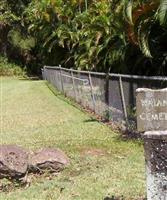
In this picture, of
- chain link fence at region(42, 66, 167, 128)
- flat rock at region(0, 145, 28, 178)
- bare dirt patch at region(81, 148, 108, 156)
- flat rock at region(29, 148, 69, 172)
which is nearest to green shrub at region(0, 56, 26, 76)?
chain link fence at region(42, 66, 167, 128)

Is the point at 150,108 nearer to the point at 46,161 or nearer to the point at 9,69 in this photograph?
the point at 46,161

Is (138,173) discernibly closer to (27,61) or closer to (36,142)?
(36,142)

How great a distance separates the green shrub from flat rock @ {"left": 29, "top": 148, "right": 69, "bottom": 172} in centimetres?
4415

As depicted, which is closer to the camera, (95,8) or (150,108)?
(150,108)

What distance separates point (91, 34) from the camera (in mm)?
24875

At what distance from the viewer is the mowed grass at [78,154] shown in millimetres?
7531

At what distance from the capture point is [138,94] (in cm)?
711

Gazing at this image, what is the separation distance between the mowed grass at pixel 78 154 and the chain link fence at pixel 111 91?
1.73ft

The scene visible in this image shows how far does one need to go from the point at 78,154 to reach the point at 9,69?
1742 inches

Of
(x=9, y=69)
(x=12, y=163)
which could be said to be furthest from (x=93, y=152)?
(x=9, y=69)

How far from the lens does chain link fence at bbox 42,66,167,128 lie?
508 inches

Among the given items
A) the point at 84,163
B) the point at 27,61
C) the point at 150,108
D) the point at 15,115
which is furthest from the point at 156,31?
the point at 27,61

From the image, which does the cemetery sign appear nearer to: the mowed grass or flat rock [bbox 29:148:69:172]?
the mowed grass

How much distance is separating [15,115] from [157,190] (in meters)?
13.5
